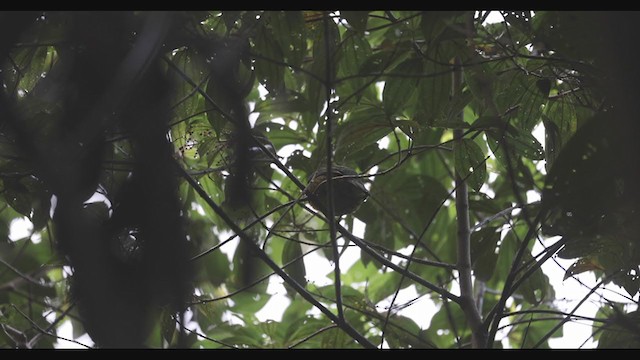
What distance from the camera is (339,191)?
2.97 ft

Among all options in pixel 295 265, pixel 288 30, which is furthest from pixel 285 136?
pixel 288 30

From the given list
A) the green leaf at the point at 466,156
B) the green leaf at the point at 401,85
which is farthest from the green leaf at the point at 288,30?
the green leaf at the point at 466,156

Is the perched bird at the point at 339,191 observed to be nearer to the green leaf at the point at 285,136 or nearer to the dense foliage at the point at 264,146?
the dense foliage at the point at 264,146

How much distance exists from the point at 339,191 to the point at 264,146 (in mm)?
109

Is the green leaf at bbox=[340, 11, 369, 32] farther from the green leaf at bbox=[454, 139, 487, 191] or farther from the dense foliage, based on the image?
the green leaf at bbox=[454, 139, 487, 191]

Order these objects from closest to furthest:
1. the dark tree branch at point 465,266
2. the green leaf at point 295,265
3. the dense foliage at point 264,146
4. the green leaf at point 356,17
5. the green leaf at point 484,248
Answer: the dense foliage at point 264,146 < the green leaf at point 356,17 < the dark tree branch at point 465,266 < the green leaf at point 484,248 < the green leaf at point 295,265

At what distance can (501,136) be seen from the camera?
861mm

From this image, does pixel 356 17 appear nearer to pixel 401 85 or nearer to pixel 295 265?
pixel 401 85

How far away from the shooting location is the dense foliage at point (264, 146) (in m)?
0.54

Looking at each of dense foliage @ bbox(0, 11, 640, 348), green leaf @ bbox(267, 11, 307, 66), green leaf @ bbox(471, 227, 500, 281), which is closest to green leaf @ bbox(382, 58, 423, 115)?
dense foliage @ bbox(0, 11, 640, 348)
